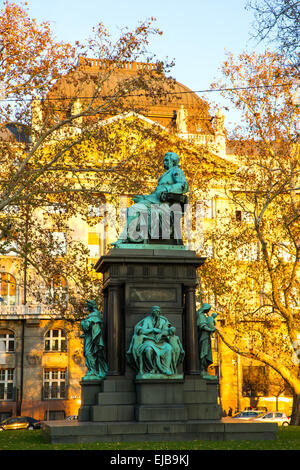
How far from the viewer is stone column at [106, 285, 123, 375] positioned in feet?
48.7

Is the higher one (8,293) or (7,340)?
(8,293)

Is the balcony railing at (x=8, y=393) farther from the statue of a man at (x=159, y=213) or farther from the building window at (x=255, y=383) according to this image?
the statue of a man at (x=159, y=213)

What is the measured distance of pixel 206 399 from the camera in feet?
48.5

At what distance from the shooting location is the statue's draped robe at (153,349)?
1434 centimetres

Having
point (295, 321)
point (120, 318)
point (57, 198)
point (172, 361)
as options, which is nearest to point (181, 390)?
point (172, 361)

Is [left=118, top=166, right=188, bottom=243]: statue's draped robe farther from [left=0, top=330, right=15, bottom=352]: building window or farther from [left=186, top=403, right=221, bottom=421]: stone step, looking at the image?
[left=0, top=330, right=15, bottom=352]: building window

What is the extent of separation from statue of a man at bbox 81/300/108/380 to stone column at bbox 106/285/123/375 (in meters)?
0.38

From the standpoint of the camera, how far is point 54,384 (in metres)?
45.0

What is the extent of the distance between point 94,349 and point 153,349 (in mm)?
1719

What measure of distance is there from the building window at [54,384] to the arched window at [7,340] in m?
2.75

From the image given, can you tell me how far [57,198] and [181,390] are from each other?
12.2m

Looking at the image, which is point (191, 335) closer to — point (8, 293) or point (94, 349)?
point (94, 349)

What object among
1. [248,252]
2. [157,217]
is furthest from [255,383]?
[157,217]

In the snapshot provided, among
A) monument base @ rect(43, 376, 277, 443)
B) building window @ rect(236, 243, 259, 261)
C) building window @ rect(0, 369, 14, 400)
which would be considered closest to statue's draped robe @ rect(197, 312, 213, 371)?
monument base @ rect(43, 376, 277, 443)
